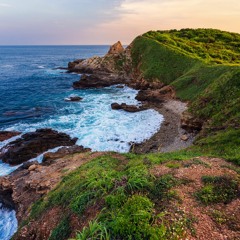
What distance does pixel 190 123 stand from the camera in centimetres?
2809

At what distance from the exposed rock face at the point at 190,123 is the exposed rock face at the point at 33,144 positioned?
1413 cm

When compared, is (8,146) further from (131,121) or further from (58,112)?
(131,121)

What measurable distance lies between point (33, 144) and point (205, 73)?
110 ft

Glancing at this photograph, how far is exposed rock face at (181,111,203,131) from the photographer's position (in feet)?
89.7

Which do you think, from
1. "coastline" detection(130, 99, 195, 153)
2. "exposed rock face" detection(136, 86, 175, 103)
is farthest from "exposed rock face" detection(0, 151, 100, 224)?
"exposed rock face" detection(136, 86, 175, 103)

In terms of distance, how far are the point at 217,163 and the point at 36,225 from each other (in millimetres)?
10109

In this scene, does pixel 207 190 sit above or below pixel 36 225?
above

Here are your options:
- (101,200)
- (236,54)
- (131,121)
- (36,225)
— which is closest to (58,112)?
(131,121)

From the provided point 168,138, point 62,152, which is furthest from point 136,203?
point 168,138

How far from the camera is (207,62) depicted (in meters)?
48.8

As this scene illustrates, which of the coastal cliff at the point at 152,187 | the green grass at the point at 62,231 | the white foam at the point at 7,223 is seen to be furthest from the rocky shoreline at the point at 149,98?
the green grass at the point at 62,231

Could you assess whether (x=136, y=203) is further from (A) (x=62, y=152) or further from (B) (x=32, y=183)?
(A) (x=62, y=152)

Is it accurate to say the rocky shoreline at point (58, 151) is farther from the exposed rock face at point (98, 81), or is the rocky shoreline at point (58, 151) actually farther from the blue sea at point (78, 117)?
the exposed rock face at point (98, 81)

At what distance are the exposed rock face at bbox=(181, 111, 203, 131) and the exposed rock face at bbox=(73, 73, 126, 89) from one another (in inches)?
1377
